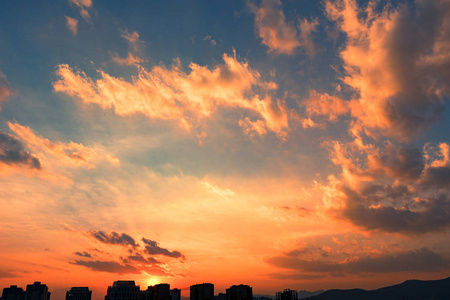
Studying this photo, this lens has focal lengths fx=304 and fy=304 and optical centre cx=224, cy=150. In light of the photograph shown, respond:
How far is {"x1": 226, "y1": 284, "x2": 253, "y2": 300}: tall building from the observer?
183 meters

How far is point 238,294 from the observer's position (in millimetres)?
183375

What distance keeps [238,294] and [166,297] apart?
4281 cm

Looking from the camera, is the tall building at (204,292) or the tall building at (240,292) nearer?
the tall building at (204,292)

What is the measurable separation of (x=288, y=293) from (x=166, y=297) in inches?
2859

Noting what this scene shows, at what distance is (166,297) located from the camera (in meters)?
179

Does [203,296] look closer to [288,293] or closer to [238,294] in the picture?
[238,294]

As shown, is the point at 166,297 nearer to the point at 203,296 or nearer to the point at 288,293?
the point at 203,296

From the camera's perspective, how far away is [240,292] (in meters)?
185

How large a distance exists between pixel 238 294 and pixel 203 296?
21063mm

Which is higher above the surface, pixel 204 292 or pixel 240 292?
pixel 204 292

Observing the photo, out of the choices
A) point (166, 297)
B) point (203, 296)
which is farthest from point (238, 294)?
point (166, 297)

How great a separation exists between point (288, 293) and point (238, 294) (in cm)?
2998

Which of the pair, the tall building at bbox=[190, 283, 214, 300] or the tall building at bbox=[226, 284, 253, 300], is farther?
the tall building at bbox=[226, 284, 253, 300]

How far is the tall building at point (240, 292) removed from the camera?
18262cm
